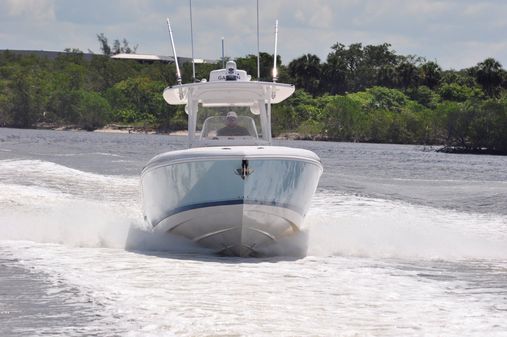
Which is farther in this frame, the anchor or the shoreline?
the shoreline

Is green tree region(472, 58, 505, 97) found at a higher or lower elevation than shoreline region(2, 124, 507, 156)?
higher

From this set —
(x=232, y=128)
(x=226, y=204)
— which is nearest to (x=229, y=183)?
(x=226, y=204)

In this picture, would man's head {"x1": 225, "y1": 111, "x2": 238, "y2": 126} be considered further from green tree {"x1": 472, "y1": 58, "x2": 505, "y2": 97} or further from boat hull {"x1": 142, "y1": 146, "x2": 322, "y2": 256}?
green tree {"x1": 472, "y1": 58, "x2": 505, "y2": 97}

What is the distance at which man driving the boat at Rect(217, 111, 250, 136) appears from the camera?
1447cm

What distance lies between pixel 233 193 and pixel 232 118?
94.4 inches

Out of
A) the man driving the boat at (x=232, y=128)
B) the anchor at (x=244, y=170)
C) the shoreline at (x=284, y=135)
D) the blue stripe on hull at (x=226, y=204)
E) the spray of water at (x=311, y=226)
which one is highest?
the man driving the boat at (x=232, y=128)

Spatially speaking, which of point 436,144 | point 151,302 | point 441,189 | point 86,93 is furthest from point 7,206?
point 86,93

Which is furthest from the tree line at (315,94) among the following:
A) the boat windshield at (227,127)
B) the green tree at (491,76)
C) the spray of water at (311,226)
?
the boat windshield at (227,127)

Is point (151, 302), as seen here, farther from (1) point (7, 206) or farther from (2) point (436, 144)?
(2) point (436, 144)

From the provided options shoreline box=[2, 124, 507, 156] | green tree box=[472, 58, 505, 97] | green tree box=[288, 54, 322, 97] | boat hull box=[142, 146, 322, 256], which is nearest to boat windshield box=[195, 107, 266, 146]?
boat hull box=[142, 146, 322, 256]

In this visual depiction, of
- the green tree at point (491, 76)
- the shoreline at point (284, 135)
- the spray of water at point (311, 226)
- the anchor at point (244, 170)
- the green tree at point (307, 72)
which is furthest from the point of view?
the green tree at point (307, 72)

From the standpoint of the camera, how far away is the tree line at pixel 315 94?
342ft

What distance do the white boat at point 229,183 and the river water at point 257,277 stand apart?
1.21 feet

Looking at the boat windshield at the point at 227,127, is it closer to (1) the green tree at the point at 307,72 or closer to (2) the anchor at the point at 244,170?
(2) the anchor at the point at 244,170
